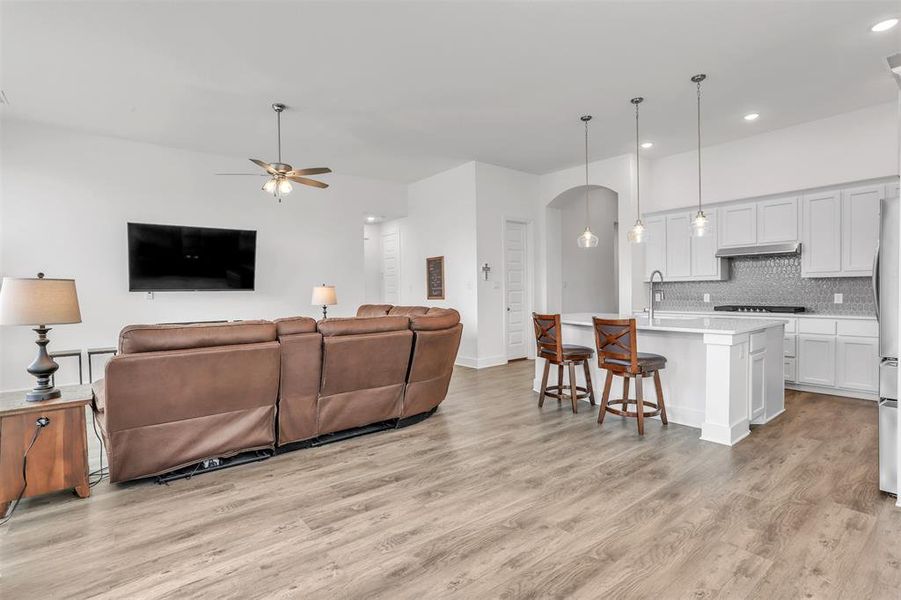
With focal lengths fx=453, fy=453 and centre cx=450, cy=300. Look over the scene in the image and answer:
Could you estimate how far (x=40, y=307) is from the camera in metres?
2.44

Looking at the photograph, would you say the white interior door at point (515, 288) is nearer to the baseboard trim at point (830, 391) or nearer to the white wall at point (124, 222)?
the white wall at point (124, 222)

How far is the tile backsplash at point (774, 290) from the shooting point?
4.93 meters

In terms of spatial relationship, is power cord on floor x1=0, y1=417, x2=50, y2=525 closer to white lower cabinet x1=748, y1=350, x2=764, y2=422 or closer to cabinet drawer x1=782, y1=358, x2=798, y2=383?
white lower cabinet x1=748, y1=350, x2=764, y2=422

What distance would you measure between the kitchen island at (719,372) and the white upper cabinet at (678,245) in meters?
2.21

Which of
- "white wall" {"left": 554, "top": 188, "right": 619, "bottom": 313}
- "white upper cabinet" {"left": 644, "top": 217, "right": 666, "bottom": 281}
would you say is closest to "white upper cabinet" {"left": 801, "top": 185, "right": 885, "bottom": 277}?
"white upper cabinet" {"left": 644, "top": 217, "right": 666, "bottom": 281}

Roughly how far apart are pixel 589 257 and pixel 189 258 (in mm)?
6636

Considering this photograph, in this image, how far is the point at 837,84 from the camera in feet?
14.0

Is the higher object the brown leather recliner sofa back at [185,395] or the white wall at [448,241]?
the white wall at [448,241]

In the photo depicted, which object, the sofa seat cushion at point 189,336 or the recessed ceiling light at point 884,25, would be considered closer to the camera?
the sofa seat cushion at point 189,336

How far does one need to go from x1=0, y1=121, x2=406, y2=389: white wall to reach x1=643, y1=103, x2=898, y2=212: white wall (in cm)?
509

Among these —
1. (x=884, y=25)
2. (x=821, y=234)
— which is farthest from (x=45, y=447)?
(x=821, y=234)

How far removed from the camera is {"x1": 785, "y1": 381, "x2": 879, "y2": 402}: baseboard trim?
4.54 m

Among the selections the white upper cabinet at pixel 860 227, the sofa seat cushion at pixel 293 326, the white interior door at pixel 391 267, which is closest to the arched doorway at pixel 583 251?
the white interior door at pixel 391 267

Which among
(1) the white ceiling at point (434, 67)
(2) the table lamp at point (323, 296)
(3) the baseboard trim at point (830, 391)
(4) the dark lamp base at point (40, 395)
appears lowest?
(3) the baseboard trim at point (830, 391)
